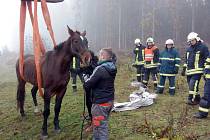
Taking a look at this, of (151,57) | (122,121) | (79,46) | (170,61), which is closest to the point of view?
(79,46)

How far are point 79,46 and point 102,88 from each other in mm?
1492

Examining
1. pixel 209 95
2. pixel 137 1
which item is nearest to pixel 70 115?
pixel 209 95

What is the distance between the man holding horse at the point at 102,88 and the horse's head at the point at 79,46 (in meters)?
0.85

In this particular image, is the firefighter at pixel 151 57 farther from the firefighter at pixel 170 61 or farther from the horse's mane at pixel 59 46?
the horse's mane at pixel 59 46

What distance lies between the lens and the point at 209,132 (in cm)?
692

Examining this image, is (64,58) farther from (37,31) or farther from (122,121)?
(122,121)

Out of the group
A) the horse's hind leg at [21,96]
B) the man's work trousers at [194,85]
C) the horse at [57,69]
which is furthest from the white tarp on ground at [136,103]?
the horse's hind leg at [21,96]

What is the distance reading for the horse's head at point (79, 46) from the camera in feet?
22.0

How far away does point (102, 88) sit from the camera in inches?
232

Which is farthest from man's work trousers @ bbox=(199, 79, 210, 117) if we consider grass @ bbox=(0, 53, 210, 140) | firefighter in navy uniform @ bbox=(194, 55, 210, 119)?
grass @ bbox=(0, 53, 210, 140)

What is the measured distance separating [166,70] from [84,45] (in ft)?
16.6

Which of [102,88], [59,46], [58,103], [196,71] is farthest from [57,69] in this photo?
[196,71]

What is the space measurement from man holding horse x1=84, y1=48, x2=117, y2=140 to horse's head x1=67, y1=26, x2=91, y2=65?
85cm

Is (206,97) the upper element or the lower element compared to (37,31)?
lower
